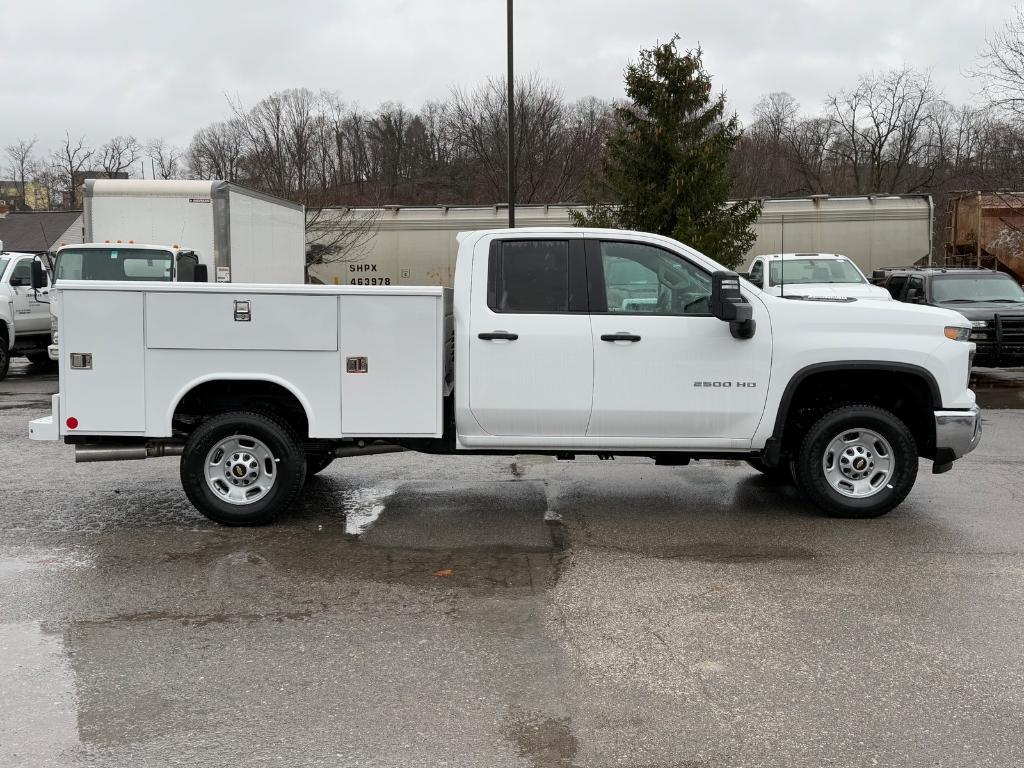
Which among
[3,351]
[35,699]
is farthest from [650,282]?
[3,351]

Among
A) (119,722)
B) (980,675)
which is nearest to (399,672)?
(119,722)

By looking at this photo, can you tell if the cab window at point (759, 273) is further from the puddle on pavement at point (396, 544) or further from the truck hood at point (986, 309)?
the puddle on pavement at point (396, 544)

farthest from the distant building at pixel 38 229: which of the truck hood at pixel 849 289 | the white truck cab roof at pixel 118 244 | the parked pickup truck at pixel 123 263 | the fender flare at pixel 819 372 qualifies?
the fender flare at pixel 819 372

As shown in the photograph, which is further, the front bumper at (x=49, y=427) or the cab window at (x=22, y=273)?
the cab window at (x=22, y=273)

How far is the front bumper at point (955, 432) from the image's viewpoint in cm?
683

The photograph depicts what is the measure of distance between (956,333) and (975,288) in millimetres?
10878

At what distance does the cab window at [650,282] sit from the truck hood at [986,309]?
1002 cm

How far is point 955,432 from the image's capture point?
22.4ft

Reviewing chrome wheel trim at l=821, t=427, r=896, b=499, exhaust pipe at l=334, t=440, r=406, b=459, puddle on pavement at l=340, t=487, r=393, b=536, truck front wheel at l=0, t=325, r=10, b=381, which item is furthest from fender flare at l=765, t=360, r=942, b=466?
truck front wheel at l=0, t=325, r=10, b=381

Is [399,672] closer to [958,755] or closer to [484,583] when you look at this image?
[484,583]

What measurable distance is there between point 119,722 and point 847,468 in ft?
16.7

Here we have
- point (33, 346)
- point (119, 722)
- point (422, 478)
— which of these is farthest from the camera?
point (33, 346)

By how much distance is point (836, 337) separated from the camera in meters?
6.72

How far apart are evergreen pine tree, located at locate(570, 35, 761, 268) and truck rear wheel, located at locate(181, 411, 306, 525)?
12.7m
